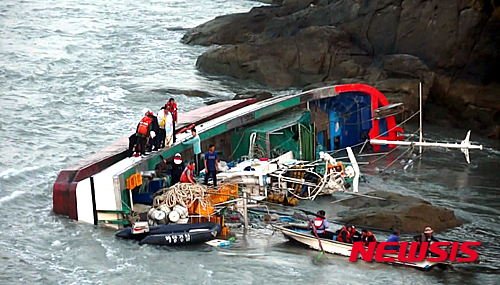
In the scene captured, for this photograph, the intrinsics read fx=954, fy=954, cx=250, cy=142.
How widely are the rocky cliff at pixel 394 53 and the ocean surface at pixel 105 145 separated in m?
1.03

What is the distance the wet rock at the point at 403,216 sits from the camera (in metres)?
20.4

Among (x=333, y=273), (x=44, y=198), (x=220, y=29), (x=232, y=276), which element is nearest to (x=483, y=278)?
(x=333, y=273)

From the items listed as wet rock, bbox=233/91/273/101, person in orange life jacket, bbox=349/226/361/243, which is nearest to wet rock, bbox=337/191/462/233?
person in orange life jacket, bbox=349/226/361/243

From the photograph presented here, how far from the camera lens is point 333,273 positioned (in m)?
17.9

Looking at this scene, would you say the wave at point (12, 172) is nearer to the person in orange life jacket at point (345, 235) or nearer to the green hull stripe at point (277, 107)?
the green hull stripe at point (277, 107)

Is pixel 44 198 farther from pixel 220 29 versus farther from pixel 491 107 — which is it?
pixel 220 29

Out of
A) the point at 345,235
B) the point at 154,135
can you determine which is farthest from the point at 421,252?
the point at 154,135

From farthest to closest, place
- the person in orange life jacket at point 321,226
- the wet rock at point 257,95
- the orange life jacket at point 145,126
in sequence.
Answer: the wet rock at point 257,95 < the orange life jacket at point 145,126 < the person in orange life jacket at point 321,226

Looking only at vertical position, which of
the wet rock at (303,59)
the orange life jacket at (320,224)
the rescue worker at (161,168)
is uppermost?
the wet rock at (303,59)

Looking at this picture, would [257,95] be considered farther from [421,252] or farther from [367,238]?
[421,252]

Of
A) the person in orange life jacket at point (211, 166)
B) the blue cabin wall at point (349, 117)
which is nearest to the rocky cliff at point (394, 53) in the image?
the blue cabin wall at point (349, 117)

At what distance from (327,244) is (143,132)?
→ 4711mm

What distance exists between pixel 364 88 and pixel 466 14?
8692 mm

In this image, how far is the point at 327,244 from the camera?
61.5 ft
